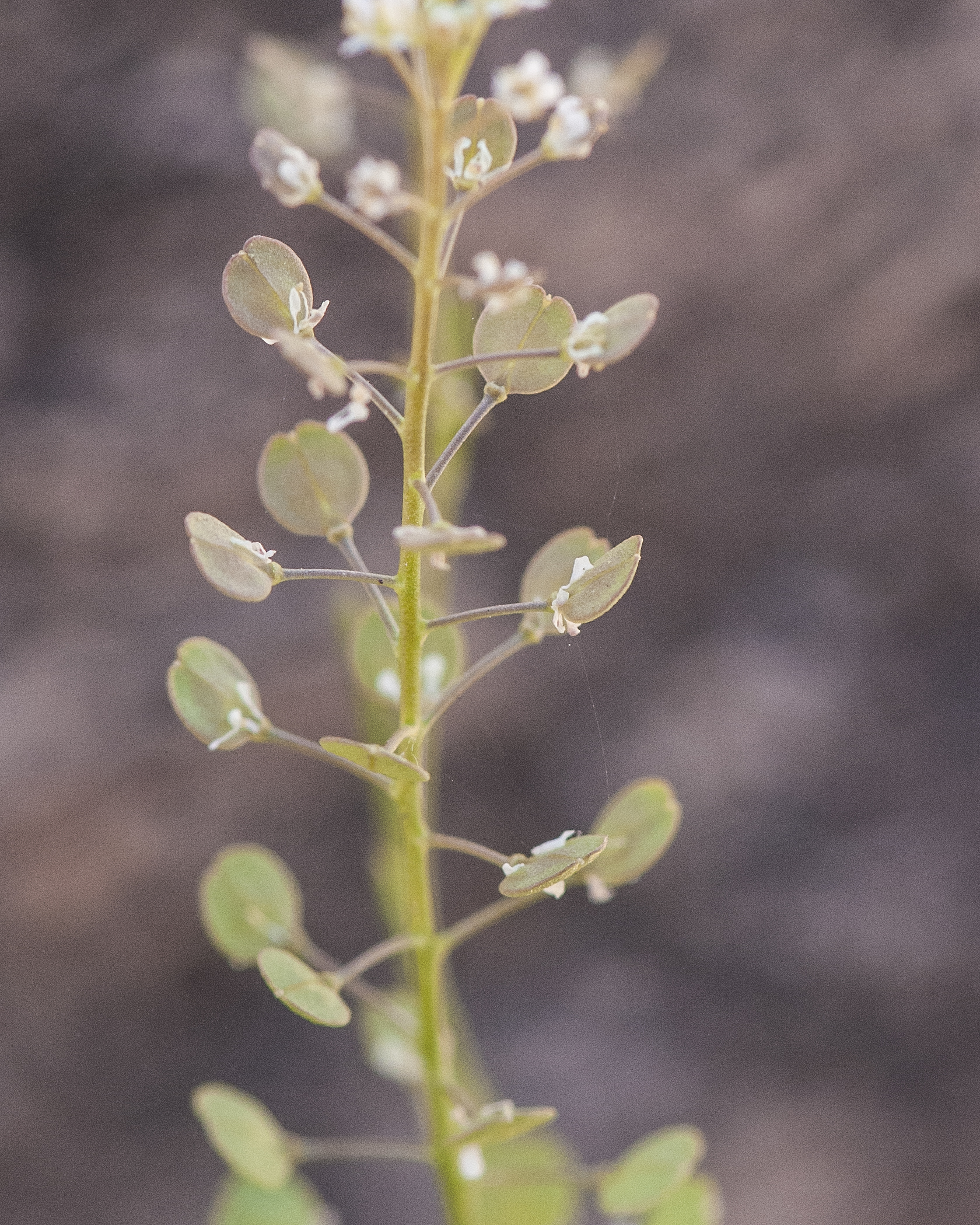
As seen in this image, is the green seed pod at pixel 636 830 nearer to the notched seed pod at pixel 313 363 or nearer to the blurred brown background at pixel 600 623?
the notched seed pod at pixel 313 363

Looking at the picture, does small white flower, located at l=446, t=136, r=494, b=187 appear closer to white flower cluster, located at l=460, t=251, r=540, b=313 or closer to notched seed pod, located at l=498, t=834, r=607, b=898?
white flower cluster, located at l=460, t=251, r=540, b=313

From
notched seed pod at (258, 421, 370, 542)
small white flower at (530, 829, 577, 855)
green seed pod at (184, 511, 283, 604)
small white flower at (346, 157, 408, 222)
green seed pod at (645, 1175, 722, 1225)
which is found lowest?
green seed pod at (645, 1175, 722, 1225)

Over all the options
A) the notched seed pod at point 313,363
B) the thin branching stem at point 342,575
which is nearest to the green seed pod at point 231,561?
the thin branching stem at point 342,575

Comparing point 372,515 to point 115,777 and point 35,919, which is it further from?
point 35,919

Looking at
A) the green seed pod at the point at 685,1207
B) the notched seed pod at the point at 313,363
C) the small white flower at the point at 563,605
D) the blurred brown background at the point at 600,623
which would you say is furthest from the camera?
the blurred brown background at the point at 600,623

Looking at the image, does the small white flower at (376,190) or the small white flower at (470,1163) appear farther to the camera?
the small white flower at (470,1163)

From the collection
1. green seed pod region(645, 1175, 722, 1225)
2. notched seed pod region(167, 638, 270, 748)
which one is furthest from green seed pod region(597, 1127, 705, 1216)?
notched seed pod region(167, 638, 270, 748)

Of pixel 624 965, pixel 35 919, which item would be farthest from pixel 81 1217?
pixel 624 965
